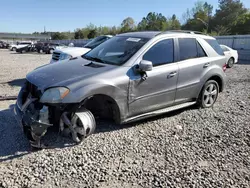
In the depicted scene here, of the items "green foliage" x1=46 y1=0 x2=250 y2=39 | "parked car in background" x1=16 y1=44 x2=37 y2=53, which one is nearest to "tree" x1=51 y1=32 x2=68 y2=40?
"green foliage" x1=46 y1=0 x2=250 y2=39

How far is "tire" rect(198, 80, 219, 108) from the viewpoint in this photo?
517 centimetres

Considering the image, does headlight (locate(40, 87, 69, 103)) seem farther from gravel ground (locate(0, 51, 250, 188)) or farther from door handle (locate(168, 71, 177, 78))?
door handle (locate(168, 71, 177, 78))

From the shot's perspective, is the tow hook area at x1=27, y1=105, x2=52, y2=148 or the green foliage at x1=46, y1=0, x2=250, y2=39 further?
the green foliage at x1=46, y1=0, x2=250, y2=39

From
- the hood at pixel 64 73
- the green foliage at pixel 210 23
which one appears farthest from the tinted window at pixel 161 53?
the green foliage at pixel 210 23

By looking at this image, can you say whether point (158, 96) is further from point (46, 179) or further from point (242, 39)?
point (242, 39)

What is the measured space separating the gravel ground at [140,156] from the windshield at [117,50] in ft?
4.08

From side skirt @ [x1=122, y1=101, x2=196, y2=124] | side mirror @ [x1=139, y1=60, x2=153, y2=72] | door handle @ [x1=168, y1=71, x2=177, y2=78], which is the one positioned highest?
side mirror @ [x1=139, y1=60, x2=153, y2=72]

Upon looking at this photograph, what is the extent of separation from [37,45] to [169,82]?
30.6 m

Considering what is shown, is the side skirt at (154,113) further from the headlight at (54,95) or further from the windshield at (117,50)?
the headlight at (54,95)

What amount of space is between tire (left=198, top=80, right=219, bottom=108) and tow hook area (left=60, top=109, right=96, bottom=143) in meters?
2.81

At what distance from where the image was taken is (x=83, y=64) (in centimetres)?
413

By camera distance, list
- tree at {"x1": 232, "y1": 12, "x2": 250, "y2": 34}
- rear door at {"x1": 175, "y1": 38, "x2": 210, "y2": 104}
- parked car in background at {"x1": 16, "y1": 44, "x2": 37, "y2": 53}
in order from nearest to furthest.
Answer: rear door at {"x1": 175, "y1": 38, "x2": 210, "y2": 104}, parked car in background at {"x1": 16, "y1": 44, "x2": 37, "y2": 53}, tree at {"x1": 232, "y1": 12, "x2": 250, "y2": 34}

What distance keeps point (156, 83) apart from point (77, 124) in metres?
1.60

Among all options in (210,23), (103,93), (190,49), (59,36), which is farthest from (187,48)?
(59,36)
